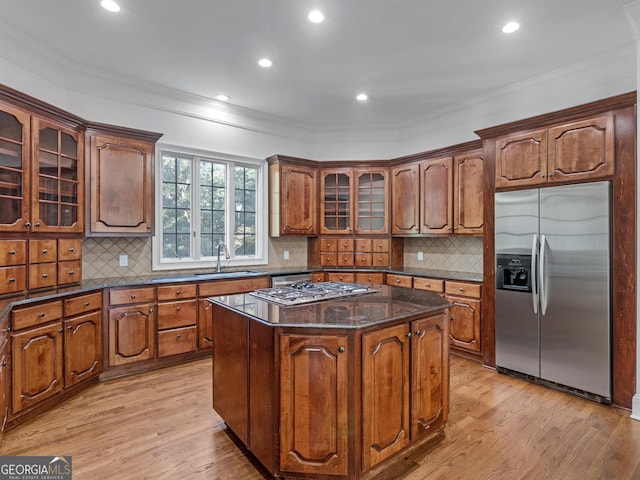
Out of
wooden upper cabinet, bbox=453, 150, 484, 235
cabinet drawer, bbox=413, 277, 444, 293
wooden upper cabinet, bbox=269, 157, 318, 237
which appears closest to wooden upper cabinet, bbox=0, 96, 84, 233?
wooden upper cabinet, bbox=269, 157, 318, 237

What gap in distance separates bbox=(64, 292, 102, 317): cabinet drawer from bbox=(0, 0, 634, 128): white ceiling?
229cm

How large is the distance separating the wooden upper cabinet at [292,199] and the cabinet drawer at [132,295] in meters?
1.89

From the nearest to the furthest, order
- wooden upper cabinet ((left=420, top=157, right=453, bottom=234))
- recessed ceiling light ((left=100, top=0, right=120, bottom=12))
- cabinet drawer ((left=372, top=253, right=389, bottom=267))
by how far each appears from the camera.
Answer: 1. recessed ceiling light ((left=100, top=0, right=120, bottom=12))
2. wooden upper cabinet ((left=420, top=157, right=453, bottom=234))
3. cabinet drawer ((left=372, top=253, right=389, bottom=267))

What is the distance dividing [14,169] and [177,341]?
6.94 ft

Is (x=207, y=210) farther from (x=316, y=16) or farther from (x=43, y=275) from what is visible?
(x=316, y=16)

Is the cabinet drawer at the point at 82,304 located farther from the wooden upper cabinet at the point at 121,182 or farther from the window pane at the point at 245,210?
the window pane at the point at 245,210

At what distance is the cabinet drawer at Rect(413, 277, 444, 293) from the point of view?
13.6 feet

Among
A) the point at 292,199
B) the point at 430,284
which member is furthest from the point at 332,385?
the point at 292,199

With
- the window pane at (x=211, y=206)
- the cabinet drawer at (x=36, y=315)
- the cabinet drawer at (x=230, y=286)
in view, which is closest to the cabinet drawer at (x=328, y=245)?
the cabinet drawer at (x=230, y=286)

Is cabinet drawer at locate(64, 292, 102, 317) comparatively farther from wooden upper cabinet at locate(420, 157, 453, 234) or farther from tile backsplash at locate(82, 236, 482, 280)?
wooden upper cabinet at locate(420, 157, 453, 234)

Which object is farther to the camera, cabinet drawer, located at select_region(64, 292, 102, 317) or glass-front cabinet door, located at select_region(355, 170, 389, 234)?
glass-front cabinet door, located at select_region(355, 170, 389, 234)

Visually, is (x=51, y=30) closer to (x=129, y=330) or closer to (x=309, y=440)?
(x=129, y=330)

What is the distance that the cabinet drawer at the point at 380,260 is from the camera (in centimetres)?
508

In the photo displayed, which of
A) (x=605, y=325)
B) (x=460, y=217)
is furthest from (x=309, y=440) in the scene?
(x=460, y=217)
